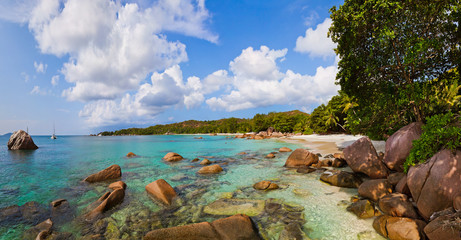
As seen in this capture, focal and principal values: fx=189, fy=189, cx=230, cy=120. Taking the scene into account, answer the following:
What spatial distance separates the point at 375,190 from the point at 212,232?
659 centimetres

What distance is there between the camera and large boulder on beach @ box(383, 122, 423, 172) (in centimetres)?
823

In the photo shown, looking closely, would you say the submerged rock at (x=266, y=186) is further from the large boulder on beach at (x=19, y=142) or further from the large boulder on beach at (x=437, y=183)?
the large boulder on beach at (x=19, y=142)

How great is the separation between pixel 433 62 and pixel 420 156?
19.9ft

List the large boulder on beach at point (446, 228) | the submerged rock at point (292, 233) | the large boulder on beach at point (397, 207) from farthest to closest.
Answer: the large boulder on beach at point (397, 207) → the submerged rock at point (292, 233) → the large boulder on beach at point (446, 228)

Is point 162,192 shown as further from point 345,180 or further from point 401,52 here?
point 401,52

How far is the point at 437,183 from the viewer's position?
17.8 feet

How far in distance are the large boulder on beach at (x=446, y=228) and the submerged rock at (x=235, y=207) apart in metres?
4.48

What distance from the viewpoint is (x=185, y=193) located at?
9.45 m

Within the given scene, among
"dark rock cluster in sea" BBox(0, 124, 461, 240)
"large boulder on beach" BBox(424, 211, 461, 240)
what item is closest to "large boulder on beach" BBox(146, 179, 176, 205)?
"dark rock cluster in sea" BBox(0, 124, 461, 240)

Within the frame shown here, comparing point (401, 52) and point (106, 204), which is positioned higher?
point (401, 52)

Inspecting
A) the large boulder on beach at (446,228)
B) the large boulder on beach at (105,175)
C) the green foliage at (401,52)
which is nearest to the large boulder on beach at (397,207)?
the large boulder on beach at (446,228)

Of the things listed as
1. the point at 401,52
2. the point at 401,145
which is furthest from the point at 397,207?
the point at 401,52

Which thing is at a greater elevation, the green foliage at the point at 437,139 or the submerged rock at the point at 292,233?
the green foliage at the point at 437,139

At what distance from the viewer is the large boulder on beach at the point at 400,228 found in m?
4.67
